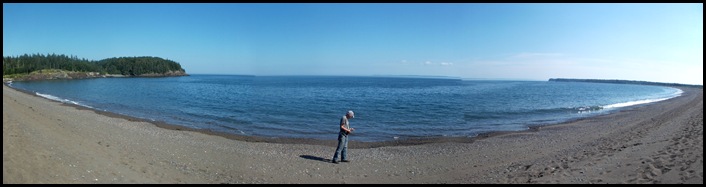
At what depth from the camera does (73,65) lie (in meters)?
143

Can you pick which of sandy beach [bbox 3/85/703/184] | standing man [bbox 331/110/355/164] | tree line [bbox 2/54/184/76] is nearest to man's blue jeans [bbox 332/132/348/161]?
standing man [bbox 331/110/355/164]

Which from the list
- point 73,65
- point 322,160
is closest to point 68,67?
point 73,65

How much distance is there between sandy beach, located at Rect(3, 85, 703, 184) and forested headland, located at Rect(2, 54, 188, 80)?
343ft

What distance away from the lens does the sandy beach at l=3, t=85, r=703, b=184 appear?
30.1 ft

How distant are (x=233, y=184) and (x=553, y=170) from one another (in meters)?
8.79

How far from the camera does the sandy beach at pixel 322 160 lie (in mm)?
9188

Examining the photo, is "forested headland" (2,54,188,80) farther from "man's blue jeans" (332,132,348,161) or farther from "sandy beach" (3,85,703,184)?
"man's blue jeans" (332,132,348,161)

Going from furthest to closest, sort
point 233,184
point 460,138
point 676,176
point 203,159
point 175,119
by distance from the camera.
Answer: point 175,119, point 460,138, point 203,159, point 233,184, point 676,176

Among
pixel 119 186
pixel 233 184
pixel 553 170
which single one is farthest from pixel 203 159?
pixel 553 170

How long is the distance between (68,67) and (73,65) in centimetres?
414

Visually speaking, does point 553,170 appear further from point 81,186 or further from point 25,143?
point 25,143

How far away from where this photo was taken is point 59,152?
10656 millimetres

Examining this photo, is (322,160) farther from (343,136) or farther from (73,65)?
(73,65)

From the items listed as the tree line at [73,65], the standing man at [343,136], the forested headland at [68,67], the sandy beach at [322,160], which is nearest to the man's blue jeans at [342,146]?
the standing man at [343,136]
